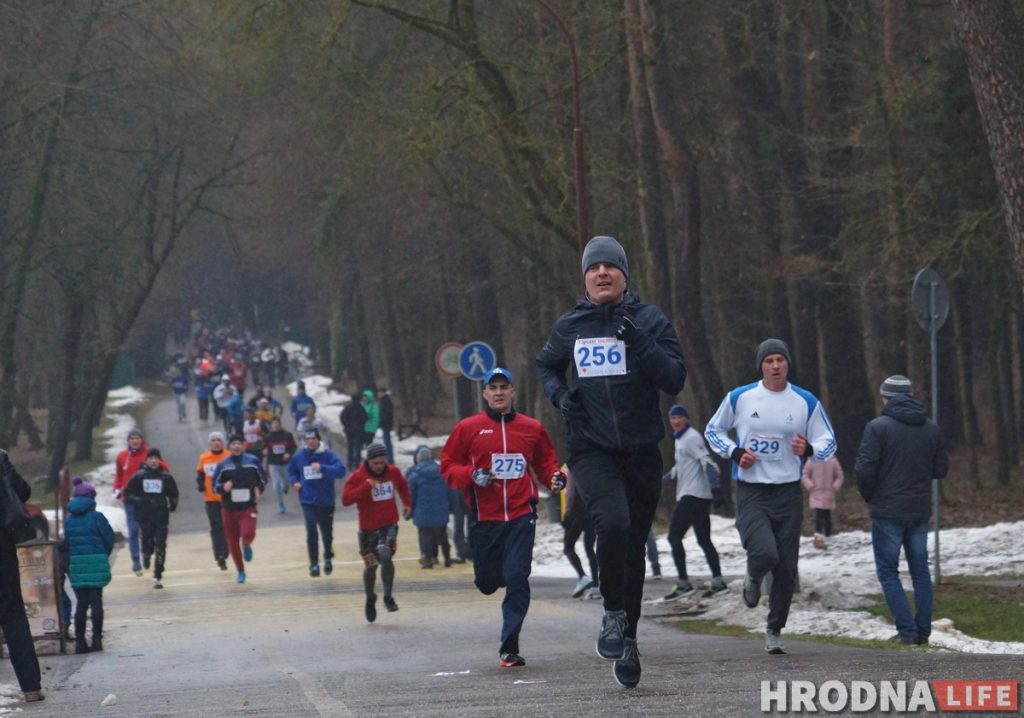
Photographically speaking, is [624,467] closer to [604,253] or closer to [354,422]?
[604,253]

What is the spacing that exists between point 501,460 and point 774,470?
1838 mm

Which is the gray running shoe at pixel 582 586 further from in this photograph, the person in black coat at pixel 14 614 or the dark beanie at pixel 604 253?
the dark beanie at pixel 604 253

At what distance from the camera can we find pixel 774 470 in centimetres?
1080

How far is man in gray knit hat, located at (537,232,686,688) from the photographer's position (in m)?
8.34

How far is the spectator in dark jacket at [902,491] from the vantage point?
12430 mm

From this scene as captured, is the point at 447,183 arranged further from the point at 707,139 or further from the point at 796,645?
the point at 796,645

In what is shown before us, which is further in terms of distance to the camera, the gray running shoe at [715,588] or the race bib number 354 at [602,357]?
the gray running shoe at [715,588]

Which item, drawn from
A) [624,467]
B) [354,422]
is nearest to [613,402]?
[624,467]

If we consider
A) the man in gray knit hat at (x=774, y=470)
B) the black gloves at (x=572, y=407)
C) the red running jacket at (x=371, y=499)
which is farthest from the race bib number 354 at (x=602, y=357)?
the red running jacket at (x=371, y=499)

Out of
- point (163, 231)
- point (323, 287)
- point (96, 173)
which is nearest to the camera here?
point (96, 173)

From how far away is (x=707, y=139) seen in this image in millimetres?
27484

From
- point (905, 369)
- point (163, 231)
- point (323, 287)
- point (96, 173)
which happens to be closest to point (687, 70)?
point (905, 369)

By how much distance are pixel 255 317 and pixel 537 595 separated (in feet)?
343

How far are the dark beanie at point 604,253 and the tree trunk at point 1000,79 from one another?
7.74 m
